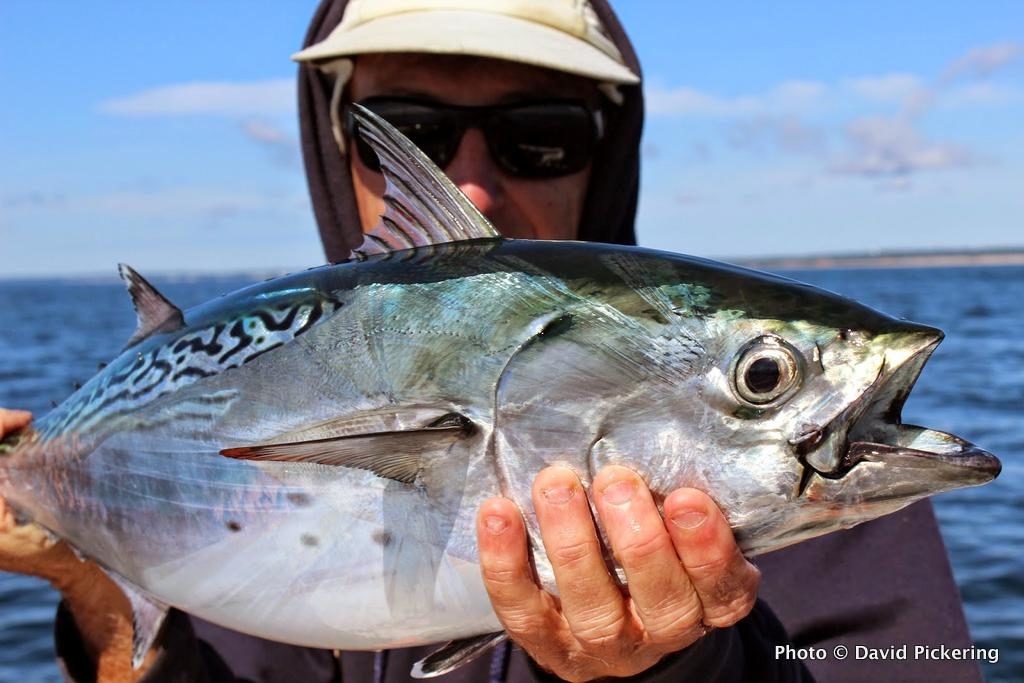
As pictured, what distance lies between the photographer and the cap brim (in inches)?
124

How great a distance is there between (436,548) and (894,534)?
1778mm

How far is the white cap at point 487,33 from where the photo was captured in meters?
3.16

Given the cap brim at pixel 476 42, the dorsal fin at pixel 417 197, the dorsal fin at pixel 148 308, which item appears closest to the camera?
the dorsal fin at pixel 417 197

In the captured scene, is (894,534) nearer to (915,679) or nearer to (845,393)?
(915,679)

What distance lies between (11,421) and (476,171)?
1642mm

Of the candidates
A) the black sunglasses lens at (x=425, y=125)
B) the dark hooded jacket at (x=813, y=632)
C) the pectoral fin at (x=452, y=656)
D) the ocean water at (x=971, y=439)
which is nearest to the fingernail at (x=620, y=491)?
the pectoral fin at (x=452, y=656)

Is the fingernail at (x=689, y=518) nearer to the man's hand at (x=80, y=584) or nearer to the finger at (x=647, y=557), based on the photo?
the finger at (x=647, y=557)

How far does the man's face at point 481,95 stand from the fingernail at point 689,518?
1.81m

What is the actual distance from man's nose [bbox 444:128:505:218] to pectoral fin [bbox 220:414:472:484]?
1.70m

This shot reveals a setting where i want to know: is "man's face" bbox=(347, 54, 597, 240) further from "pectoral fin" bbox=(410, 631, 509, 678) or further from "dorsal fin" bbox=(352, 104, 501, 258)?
"pectoral fin" bbox=(410, 631, 509, 678)

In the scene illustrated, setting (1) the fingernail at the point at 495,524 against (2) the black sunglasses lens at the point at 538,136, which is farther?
(2) the black sunglasses lens at the point at 538,136

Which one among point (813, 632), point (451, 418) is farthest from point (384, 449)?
point (813, 632)

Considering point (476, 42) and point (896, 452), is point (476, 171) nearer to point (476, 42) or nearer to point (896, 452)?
point (476, 42)

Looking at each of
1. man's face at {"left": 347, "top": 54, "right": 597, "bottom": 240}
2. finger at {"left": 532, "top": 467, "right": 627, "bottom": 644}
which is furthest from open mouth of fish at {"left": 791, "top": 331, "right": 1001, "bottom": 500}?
man's face at {"left": 347, "top": 54, "right": 597, "bottom": 240}
